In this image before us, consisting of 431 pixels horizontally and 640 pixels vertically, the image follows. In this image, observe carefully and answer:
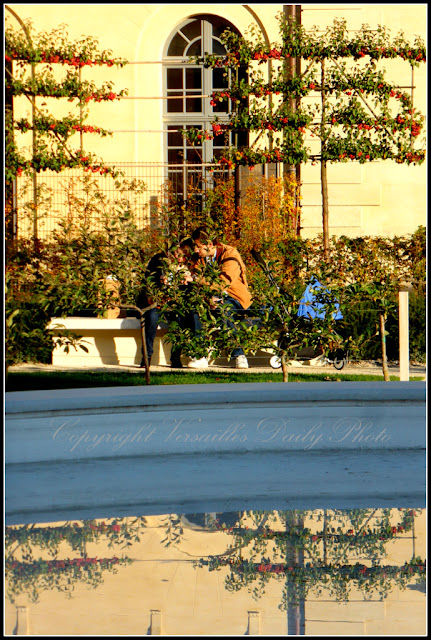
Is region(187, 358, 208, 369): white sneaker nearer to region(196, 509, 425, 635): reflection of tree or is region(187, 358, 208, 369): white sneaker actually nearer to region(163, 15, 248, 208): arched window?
region(196, 509, 425, 635): reflection of tree

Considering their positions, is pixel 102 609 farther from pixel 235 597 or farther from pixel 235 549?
pixel 235 549

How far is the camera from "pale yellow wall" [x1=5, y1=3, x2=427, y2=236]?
593 inches

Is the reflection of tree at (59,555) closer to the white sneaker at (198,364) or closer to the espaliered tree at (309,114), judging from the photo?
the white sneaker at (198,364)

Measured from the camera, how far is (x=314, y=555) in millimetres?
3887

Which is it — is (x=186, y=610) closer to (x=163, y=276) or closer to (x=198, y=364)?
(x=163, y=276)

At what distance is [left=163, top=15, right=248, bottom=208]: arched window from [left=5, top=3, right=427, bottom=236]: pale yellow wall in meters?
0.26

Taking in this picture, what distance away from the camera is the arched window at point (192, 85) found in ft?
55.1

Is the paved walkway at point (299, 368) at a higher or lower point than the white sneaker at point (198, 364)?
lower

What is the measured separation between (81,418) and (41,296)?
1865 millimetres

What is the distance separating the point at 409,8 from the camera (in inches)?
600

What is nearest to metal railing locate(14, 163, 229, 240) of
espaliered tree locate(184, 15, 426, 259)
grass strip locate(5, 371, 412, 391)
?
espaliered tree locate(184, 15, 426, 259)

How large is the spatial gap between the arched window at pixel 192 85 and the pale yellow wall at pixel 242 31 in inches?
10.2

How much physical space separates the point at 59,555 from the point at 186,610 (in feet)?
2.71

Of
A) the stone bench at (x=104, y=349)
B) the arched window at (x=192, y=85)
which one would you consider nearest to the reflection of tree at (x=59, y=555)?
the stone bench at (x=104, y=349)
